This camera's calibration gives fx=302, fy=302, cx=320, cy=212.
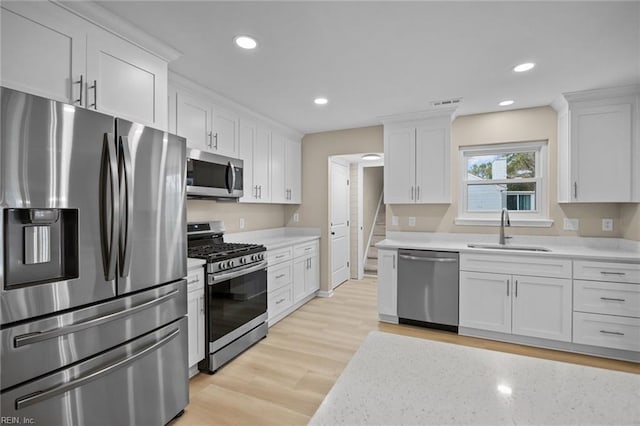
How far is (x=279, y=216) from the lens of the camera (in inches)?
185

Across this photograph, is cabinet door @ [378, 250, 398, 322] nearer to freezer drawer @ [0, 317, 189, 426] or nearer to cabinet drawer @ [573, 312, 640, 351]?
cabinet drawer @ [573, 312, 640, 351]

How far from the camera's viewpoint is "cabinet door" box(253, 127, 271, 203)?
3702mm

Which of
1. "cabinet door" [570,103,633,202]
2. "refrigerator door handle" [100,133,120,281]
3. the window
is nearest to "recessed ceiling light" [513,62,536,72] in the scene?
"cabinet door" [570,103,633,202]

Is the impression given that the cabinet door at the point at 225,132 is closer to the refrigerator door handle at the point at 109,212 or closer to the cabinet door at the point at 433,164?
the refrigerator door handle at the point at 109,212

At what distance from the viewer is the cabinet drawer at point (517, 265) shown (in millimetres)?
2855

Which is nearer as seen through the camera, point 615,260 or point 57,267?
point 57,267

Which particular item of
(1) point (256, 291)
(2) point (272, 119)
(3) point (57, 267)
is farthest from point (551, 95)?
(3) point (57, 267)

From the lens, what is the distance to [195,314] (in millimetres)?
2371

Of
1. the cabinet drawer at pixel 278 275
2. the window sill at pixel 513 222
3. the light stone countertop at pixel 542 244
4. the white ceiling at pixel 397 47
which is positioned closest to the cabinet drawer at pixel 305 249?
the cabinet drawer at pixel 278 275

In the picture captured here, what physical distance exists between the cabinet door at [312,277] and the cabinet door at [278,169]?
38.0 inches

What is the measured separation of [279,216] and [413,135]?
2.27 m

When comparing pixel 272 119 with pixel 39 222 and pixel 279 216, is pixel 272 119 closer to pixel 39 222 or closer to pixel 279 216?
pixel 279 216

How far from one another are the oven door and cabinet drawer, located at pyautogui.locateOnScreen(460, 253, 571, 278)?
2139 millimetres

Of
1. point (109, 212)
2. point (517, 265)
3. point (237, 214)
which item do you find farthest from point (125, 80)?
point (517, 265)
